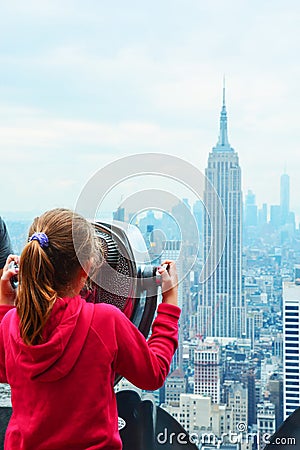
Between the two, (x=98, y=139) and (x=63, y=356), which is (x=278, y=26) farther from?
(x=63, y=356)

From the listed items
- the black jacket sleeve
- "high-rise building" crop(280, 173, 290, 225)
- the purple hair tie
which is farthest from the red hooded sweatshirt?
"high-rise building" crop(280, 173, 290, 225)

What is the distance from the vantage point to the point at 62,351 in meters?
1.13

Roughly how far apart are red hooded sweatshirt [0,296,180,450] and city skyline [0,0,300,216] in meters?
0.91

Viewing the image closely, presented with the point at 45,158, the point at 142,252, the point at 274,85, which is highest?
the point at 274,85

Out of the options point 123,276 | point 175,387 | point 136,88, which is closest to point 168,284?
point 123,276

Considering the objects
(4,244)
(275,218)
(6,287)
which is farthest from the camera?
(275,218)

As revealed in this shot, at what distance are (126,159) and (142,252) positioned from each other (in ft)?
0.79

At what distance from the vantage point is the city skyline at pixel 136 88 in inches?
76.7

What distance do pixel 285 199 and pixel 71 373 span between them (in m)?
1.06

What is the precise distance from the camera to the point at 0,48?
2.19m

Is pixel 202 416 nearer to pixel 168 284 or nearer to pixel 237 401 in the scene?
pixel 237 401

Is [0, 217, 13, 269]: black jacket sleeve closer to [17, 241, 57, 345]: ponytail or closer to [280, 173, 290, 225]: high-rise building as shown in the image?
[17, 241, 57, 345]: ponytail

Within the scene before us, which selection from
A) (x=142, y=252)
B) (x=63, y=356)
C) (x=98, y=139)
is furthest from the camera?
(x=98, y=139)

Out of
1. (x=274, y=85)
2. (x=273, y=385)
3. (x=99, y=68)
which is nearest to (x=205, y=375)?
(x=273, y=385)
